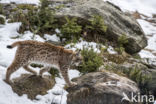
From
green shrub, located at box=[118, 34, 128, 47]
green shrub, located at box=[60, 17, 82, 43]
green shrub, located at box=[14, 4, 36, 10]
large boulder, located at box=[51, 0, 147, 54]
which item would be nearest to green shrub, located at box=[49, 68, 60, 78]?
green shrub, located at box=[60, 17, 82, 43]

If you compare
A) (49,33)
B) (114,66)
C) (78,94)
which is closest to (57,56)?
(78,94)

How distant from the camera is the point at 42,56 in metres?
6.43

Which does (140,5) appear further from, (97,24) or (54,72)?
(54,72)

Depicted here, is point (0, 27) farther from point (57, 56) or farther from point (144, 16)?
point (144, 16)

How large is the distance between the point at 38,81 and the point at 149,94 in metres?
3.29

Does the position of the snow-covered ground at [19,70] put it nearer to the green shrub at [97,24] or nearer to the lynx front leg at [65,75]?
the lynx front leg at [65,75]

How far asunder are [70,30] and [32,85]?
384 centimetres

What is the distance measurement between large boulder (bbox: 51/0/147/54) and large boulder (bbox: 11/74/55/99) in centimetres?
435

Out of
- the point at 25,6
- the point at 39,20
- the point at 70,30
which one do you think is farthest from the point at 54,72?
the point at 25,6

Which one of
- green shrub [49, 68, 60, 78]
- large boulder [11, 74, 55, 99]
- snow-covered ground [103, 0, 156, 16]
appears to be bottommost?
snow-covered ground [103, 0, 156, 16]

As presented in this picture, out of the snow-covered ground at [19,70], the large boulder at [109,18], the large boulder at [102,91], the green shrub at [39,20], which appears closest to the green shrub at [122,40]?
the large boulder at [109,18]

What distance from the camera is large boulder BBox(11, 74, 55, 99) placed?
600cm

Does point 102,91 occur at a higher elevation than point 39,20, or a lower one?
lower

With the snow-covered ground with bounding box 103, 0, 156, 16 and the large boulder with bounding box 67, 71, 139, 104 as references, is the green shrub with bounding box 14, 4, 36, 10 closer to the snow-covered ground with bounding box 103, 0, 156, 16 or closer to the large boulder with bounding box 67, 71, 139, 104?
the large boulder with bounding box 67, 71, 139, 104
